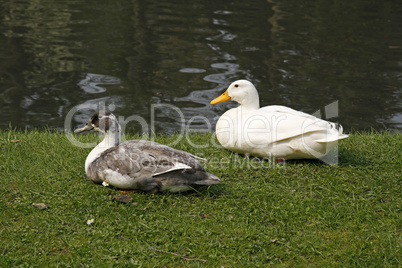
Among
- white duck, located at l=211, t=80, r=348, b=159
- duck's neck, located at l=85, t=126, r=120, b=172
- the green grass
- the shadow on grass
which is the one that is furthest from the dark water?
the green grass

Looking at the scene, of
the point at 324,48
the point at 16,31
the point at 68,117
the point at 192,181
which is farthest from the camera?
the point at 16,31

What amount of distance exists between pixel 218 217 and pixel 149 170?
2.87 ft

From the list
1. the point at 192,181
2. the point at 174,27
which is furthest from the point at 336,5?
the point at 192,181

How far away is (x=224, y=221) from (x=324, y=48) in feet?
34.7

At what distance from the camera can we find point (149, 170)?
477 cm

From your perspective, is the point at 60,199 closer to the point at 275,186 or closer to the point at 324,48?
the point at 275,186

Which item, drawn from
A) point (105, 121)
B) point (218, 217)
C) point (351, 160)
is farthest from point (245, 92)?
point (218, 217)

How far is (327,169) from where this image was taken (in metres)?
5.66

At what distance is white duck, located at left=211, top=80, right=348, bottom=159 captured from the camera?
5.53 metres

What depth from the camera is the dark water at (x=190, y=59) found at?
9883 millimetres

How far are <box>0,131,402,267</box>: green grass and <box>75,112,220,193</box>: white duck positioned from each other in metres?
0.14

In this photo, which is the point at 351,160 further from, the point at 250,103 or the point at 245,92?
the point at 245,92

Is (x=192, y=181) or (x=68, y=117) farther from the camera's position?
(x=68, y=117)

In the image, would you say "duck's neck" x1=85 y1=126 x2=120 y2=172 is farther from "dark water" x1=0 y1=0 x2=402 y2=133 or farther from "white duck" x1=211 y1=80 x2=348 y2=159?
"dark water" x1=0 y1=0 x2=402 y2=133
